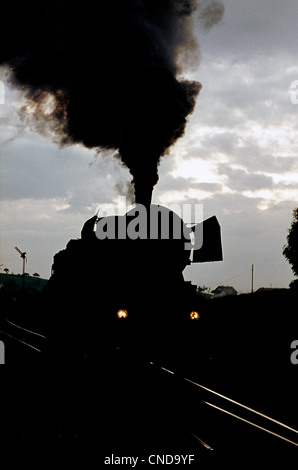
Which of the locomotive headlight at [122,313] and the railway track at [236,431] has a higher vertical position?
the locomotive headlight at [122,313]

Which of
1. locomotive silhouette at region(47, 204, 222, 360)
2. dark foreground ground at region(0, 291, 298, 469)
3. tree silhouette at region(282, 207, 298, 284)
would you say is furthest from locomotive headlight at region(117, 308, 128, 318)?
tree silhouette at region(282, 207, 298, 284)

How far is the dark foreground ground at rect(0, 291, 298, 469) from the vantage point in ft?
16.4

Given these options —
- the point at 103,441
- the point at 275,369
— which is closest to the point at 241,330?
the point at 275,369

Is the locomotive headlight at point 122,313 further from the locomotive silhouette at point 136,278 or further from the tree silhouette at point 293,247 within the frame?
the tree silhouette at point 293,247

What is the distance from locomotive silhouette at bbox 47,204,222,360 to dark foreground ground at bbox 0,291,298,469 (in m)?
0.29

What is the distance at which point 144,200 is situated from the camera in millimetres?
13242

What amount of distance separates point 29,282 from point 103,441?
502ft

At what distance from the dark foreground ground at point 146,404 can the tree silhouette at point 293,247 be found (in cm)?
3046

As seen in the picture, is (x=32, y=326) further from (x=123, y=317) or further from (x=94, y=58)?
(x=123, y=317)

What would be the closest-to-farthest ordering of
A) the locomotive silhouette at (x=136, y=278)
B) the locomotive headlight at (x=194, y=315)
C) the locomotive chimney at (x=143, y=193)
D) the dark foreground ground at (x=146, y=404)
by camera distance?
the dark foreground ground at (x=146, y=404) < the locomotive silhouette at (x=136, y=278) < the locomotive headlight at (x=194, y=315) < the locomotive chimney at (x=143, y=193)

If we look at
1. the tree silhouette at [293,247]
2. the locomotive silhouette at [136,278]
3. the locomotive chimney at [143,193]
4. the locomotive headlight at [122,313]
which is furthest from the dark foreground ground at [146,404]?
the tree silhouette at [293,247]

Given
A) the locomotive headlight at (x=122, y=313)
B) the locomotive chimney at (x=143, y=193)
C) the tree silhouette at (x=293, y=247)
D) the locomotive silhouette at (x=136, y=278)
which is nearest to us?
the locomotive headlight at (x=122, y=313)

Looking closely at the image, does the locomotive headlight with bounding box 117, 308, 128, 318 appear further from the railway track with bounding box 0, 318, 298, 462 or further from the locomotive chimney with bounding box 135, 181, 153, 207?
the locomotive chimney with bounding box 135, 181, 153, 207

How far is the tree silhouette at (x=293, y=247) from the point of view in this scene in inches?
1748
